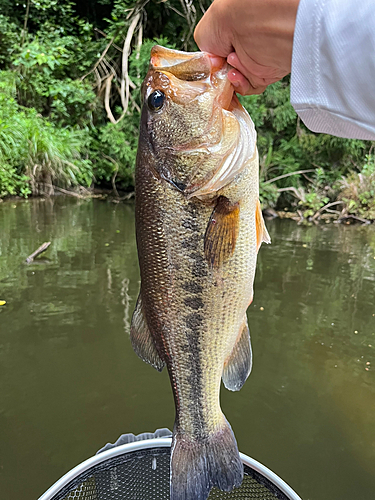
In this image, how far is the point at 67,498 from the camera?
1.45 metres

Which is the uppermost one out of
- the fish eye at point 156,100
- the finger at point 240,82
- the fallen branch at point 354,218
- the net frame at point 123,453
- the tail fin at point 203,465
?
the finger at point 240,82

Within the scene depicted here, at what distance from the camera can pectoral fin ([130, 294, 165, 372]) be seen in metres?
1.37

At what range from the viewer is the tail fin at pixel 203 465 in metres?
1.26

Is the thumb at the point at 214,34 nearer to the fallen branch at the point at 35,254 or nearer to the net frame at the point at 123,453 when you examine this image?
the net frame at the point at 123,453

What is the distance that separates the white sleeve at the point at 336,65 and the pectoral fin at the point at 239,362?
754mm

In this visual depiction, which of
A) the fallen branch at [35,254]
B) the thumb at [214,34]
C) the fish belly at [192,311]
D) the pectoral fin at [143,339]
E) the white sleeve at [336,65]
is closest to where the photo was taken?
the white sleeve at [336,65]

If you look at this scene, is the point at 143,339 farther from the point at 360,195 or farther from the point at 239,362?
the point at 360,195

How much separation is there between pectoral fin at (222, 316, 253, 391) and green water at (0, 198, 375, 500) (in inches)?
42.8

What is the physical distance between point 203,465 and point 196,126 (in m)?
1.11

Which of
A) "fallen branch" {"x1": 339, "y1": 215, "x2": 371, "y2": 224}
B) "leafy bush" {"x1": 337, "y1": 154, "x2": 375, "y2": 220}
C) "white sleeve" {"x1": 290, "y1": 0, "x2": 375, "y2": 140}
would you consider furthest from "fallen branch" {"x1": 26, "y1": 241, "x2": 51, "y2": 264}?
"leafy bush" {"x1": 337, "y1": 154, "x2": 375, "y2": 220}

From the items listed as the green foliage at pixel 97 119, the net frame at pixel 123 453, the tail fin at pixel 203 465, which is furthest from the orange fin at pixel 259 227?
the green foliage at pixel 97 119

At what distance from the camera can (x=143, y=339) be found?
1371 mm

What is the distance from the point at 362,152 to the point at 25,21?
11.2 metres

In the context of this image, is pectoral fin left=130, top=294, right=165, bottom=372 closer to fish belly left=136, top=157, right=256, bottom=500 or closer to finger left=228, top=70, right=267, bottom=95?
fish belly left=136, top=157, right=256, bottom=500
